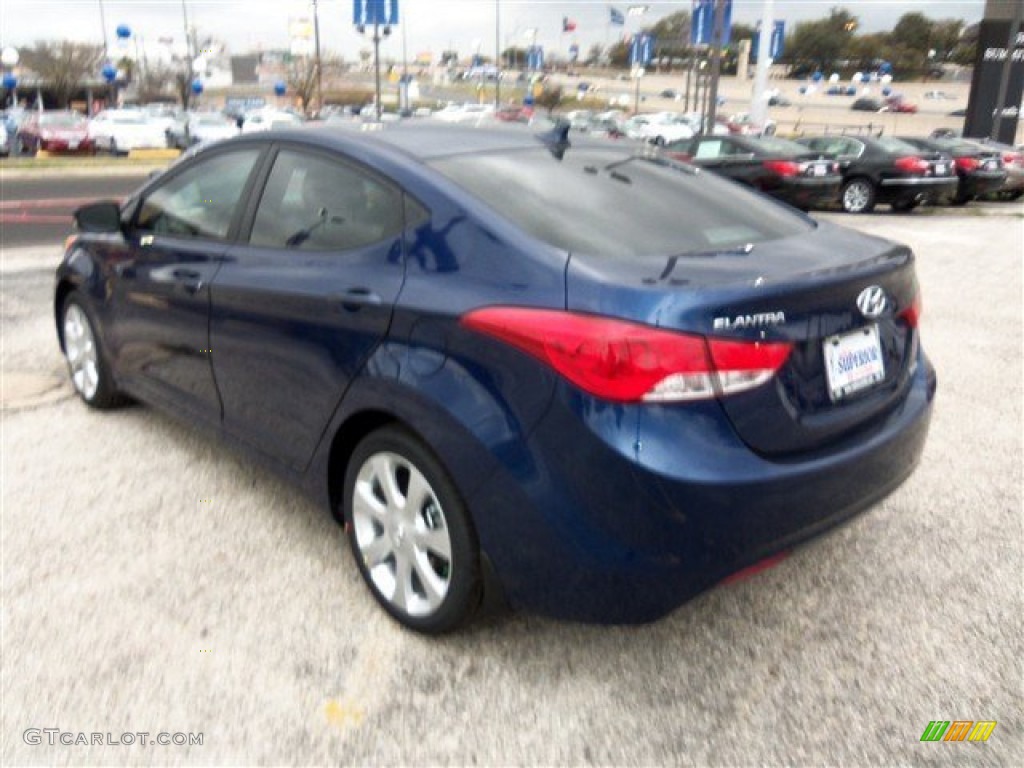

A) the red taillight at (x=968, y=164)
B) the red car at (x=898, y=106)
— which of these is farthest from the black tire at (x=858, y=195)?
the red car at (x=898, y=106)

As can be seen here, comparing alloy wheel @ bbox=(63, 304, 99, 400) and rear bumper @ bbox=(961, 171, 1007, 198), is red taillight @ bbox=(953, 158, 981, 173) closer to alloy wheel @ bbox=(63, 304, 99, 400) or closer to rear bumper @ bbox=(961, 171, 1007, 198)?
rear bumper @ bbox=(961, 171, 1007, 198)

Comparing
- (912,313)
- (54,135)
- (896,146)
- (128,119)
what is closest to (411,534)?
(912,313)

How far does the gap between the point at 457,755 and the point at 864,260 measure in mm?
Answer: 1831

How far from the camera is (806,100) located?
91.4 meters

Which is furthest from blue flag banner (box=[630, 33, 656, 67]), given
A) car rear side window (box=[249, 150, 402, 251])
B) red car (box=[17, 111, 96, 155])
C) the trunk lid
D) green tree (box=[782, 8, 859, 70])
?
green tree (box=[782, 8, 859, 70])

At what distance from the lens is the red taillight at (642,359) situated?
2.24 meters

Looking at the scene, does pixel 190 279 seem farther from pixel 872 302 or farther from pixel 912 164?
pixel 912 164

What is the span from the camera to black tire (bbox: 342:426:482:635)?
2623 mm

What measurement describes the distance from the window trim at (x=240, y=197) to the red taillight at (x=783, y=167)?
13687 millimetres

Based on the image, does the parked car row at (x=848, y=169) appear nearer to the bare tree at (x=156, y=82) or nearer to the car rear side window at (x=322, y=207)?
the car rear side window at (x=322, y=207)

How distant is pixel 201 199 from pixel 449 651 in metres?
2.22

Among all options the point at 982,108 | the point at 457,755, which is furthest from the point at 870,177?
the point at 457,755

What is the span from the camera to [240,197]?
359 cm

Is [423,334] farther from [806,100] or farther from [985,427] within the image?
[806,100]
